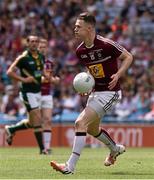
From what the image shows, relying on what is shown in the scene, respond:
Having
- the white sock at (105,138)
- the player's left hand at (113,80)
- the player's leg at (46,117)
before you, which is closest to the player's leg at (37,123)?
the player's leg at (46,117)

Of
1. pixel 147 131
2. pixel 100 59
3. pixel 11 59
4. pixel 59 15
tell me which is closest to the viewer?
pixel 100 59

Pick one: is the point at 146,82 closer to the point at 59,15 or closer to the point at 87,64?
the point at 59,15

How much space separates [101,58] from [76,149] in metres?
1.62

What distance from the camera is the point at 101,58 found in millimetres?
12375

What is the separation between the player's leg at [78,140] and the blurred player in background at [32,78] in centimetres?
552

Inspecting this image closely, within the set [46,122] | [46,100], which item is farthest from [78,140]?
[46,100]

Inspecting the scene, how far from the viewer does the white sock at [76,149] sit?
11.4 m

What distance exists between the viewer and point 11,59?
28.0m

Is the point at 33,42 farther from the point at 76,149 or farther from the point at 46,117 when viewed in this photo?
the point at 76,149

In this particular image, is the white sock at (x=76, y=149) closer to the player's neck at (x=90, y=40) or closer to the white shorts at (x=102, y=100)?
the white shorts at (x=102, y=100)

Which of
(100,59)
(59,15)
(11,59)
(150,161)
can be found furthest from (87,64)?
(59,15)

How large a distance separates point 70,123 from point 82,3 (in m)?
7.62

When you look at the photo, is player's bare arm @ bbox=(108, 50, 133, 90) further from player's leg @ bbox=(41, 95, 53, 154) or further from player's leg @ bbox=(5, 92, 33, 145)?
player's leg @ bbox=(41, 95, 53, 154)

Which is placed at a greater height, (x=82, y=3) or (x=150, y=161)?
(x=82, y=3)
